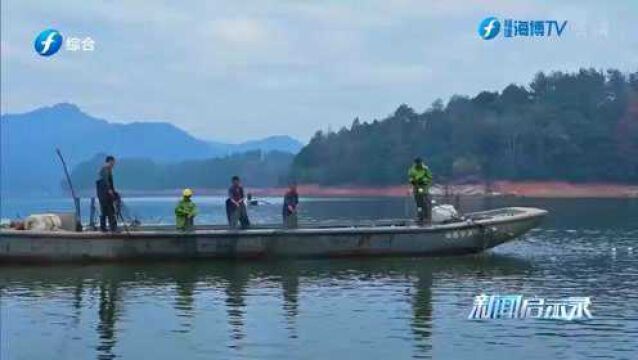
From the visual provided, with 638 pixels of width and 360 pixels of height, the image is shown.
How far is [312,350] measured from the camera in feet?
38.0

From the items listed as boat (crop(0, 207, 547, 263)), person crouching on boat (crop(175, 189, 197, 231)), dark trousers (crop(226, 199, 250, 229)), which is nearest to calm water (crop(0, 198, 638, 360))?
boat (crop(0, 207, 547, 263))

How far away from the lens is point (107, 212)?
20.8m

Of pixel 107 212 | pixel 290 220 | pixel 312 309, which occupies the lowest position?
pixel 312 309

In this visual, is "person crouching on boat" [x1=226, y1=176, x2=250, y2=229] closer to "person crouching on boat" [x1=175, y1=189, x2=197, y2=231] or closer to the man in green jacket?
"person crouching on boat" [x1=175, y1=189, x2=197, y2=231]

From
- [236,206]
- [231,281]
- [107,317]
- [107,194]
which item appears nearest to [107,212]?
[107,194]

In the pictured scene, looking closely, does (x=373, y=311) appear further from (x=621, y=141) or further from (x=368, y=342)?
(x=621, y=141)

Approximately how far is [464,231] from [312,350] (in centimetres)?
1093

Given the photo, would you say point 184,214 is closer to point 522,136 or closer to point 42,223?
point 42,223

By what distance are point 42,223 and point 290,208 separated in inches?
233

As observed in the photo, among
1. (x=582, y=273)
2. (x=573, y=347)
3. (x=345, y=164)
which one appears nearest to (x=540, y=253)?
(x=582, y=273)

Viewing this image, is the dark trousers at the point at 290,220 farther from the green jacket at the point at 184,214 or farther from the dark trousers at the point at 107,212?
the dark trousers at the point at 107,212

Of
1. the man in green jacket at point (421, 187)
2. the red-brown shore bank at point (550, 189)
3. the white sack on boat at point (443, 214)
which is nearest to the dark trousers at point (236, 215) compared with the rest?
the man in green jacket at point (421, 187)

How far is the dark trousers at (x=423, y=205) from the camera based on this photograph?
72.1ft

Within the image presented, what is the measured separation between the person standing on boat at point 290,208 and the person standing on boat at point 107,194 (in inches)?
163
